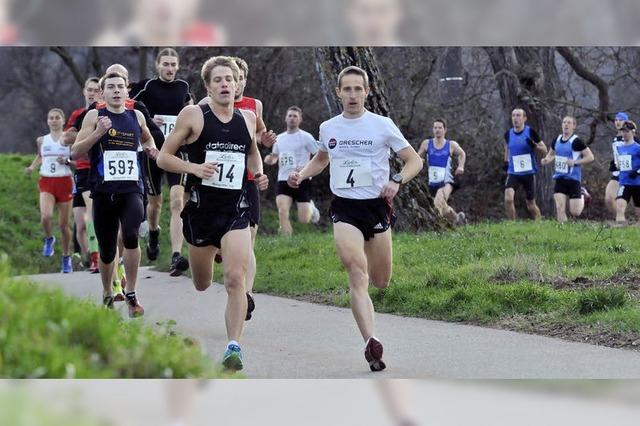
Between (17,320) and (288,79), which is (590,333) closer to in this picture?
(17,320)

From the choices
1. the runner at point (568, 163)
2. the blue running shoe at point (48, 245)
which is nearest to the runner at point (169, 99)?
the blue running shoe at point (48, 245)

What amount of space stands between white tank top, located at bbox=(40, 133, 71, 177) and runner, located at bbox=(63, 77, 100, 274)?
591mm

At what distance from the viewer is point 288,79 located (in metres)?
26.6

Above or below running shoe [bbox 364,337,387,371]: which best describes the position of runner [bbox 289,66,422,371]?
above

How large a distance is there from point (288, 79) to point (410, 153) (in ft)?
60.2

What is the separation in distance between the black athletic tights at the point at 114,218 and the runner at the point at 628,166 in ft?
33.7

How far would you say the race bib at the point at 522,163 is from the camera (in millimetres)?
19000

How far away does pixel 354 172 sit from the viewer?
8.49 meters

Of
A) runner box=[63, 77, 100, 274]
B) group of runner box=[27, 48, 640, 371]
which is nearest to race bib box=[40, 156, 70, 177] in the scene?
runner box=[63, 77, 100, 274]

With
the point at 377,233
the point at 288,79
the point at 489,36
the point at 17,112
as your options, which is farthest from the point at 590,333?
the point at 17,112

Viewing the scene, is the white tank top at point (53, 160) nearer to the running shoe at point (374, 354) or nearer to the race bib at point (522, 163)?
the race bib at point (522, 163)

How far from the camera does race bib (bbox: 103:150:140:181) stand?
9969mm

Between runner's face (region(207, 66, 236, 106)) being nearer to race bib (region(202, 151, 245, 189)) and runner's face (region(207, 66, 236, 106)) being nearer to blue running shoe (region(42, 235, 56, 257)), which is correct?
race bib (region(202, 151, 245, 189))

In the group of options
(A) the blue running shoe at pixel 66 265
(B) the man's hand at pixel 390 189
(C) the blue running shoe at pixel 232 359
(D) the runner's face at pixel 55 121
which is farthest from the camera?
(D) the runner's face at pixel 55 121
